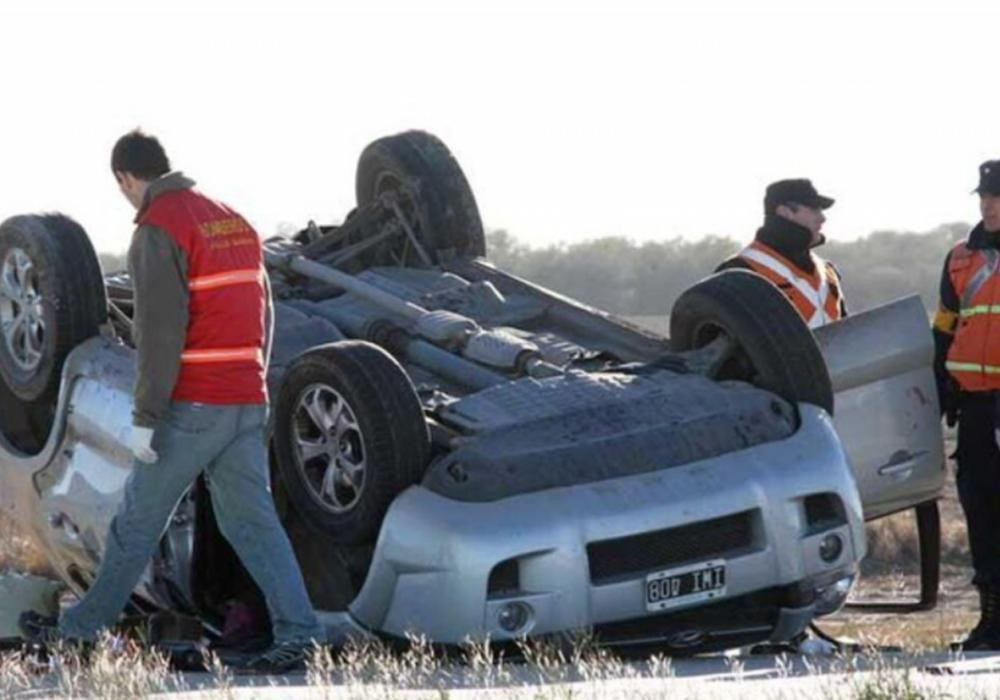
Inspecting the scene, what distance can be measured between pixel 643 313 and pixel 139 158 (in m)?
40.6

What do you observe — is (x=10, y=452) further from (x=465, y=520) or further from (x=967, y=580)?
(x=967, y=580)

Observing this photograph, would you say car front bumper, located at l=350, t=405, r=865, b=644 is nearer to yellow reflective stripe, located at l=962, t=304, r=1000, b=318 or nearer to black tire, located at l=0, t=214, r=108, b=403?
yellow reflective stripe, located at l=962, t=304, r=1000, b=318

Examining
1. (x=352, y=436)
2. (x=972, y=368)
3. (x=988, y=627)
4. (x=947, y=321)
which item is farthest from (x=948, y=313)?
(x=352, y=436)

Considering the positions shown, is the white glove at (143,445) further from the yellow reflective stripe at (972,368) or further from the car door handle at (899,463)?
the yellow reflective stripe at (972,368)

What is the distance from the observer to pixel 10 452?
11.7 metres

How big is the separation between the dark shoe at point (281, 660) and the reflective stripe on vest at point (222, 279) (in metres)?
1.16

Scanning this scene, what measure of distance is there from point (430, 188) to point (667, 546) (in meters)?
2.93

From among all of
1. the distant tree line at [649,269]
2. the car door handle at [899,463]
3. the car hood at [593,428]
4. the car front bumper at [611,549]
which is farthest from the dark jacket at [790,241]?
the distant tree line at [649,269]

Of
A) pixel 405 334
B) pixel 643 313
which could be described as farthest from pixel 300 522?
pixel 643 313

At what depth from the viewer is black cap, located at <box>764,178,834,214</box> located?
1216 cm

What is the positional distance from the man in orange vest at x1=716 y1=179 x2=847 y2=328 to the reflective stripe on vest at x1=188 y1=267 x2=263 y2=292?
103 inches

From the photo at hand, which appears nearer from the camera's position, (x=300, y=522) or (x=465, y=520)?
(x=465, y=520)

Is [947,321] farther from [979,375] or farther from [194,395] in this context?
[194,395]

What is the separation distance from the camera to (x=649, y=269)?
55438 mm
